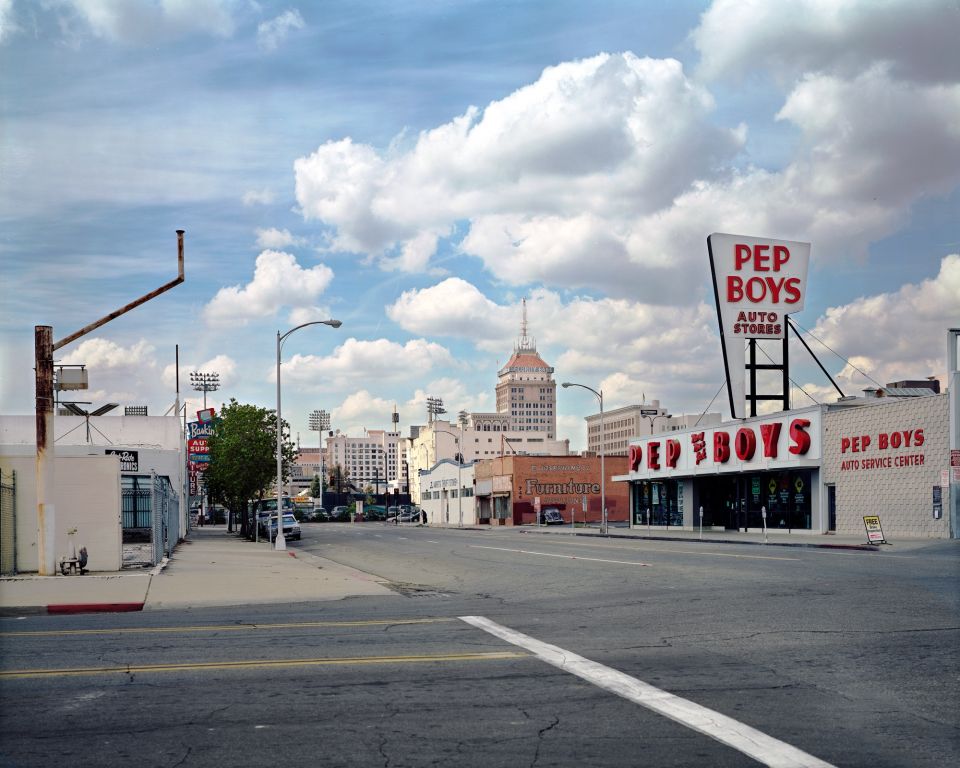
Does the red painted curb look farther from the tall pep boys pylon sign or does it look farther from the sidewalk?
the tall pep boys pylon sign

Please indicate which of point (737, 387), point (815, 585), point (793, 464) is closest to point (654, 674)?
point (815, 585)

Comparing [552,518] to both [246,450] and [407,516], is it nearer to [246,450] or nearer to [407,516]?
[246,450]

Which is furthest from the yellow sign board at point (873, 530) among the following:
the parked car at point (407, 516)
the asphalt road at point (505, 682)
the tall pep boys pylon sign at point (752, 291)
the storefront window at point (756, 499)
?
the parked car at point (407, 516)

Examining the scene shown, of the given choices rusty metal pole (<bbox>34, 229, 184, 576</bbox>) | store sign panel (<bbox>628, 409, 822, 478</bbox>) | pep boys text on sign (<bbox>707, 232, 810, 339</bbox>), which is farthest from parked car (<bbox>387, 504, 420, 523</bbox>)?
rusty metal pole (<bbox>34, 229, 184, 576</bbox>)

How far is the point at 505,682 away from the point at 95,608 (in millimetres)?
9797

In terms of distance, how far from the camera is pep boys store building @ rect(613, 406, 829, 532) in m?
46.3

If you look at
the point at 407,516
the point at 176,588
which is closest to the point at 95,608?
the point at 176,588

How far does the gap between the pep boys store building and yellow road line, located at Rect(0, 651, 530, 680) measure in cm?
3732

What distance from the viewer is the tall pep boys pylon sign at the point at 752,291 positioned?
52.3 metres

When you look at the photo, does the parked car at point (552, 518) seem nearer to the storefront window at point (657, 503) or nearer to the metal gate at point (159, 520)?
the storefront window at point (657, 503)

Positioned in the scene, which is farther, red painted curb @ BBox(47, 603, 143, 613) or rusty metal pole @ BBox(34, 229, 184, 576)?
rusty metal pole @ BBox(34, 229, 184, 576)

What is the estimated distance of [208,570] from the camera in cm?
2553

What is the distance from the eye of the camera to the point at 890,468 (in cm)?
4012

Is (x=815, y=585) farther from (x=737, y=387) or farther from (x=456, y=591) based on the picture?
(x=737, y=387)
